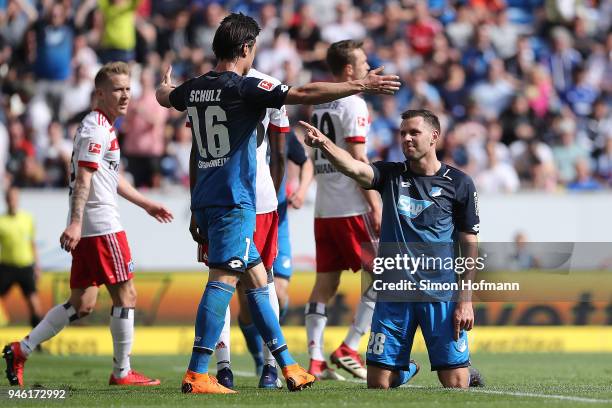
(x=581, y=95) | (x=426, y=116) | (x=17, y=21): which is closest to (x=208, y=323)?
(x=426, y=116)

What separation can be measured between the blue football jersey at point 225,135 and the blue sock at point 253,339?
7.28 ft

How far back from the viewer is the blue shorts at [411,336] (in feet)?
26.7

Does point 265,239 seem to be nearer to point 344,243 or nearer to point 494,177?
point 344,243

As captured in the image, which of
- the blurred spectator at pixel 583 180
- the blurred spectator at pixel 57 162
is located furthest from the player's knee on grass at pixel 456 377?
the blurred spectator at pixel 583 180

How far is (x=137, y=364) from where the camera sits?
12852mm

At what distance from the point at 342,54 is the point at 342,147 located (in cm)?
82

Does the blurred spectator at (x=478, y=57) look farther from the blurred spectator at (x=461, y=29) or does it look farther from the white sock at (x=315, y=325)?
the white sock at (x=315, y=325)

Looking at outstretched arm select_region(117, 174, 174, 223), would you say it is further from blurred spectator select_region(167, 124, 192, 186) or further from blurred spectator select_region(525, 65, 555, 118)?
blurred spectator select_region(525, 65, 555, 118)

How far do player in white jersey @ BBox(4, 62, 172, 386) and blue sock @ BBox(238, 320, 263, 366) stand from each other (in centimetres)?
99

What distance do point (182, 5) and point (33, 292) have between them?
7918mm

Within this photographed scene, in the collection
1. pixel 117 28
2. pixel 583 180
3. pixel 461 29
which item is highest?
pixel 461 29

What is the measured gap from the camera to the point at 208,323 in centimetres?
787

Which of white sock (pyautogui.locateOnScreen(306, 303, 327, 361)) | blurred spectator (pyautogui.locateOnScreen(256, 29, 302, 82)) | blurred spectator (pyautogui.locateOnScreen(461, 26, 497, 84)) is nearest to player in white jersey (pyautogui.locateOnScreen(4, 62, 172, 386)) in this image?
white sock (pyautogui.locateOnScreen(306, 303, 327, 361))

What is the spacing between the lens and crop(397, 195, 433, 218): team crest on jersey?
8.20 metres
